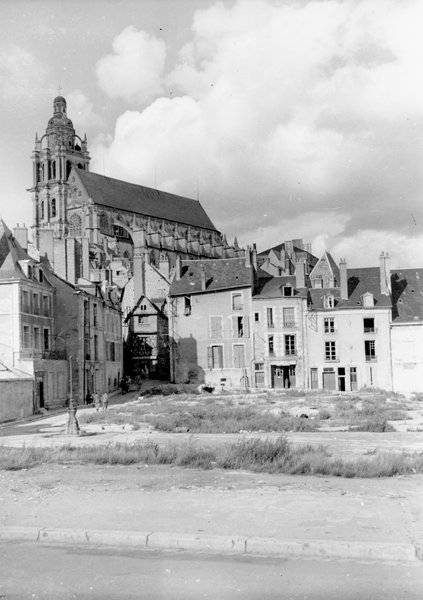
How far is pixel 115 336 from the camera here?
149 feet

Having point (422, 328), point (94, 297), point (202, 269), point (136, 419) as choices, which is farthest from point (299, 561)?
point (202, 269)

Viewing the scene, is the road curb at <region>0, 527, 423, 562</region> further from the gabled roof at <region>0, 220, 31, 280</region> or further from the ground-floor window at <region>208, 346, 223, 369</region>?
the ground-floor window at <region>208, 346, 223, 369</region>

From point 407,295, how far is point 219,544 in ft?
131

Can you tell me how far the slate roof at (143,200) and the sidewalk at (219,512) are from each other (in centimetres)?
7478

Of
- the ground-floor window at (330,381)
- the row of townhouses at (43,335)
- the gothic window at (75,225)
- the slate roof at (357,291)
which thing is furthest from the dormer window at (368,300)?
the gothic window at (75,225)

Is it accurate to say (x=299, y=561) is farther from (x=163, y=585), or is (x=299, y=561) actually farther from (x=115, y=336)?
(x=115, y=336)

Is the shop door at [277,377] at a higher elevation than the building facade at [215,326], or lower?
lower

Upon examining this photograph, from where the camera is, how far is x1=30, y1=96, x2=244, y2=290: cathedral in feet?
255

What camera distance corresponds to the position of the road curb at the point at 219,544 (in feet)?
23.7

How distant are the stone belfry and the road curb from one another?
76119 mm

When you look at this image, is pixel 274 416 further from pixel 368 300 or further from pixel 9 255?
pixel 368 300

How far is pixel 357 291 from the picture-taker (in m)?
44.8

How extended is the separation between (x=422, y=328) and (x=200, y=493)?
34498 millimetres

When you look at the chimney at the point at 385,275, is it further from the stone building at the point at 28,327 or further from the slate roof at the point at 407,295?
the stone building at the point at 28,327
